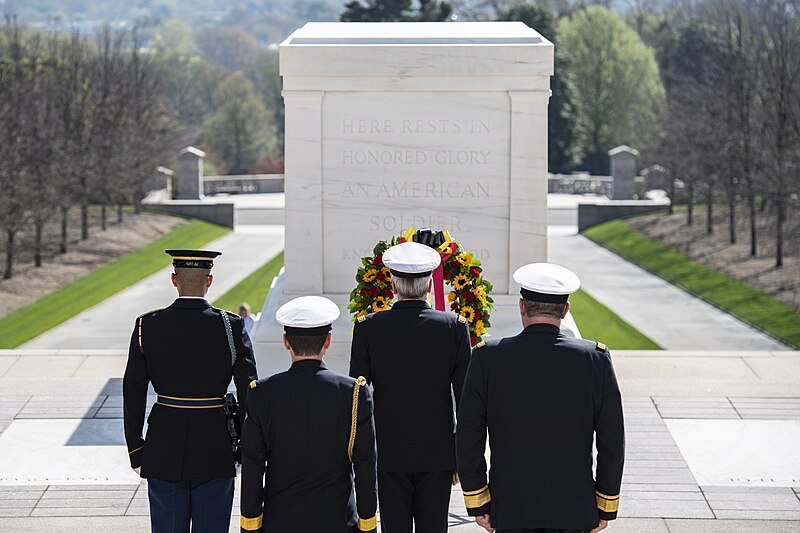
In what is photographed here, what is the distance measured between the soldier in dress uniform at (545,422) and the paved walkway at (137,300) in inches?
485

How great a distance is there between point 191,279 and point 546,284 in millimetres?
1710

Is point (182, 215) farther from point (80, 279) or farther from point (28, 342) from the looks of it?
point (28, 342)

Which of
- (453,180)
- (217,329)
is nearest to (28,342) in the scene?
(453,180)

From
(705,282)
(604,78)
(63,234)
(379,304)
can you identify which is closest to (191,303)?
(379,304)

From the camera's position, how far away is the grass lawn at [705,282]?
18500 millimetres

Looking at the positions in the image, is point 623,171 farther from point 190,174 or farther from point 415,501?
point 415,501

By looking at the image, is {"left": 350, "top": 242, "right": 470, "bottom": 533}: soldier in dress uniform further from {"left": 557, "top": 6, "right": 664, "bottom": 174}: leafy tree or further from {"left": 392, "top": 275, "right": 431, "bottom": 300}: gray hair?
{"left": 557, "top": 6, "right": 664, "bottom": 174}: leafy tree

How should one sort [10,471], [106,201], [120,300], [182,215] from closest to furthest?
[10,471] → [120,300] → [106,201] → [182,215]

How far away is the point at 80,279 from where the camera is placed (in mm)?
23938

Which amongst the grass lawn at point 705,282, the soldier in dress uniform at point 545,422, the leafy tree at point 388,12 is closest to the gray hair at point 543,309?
the soldier in dress uniform at point 545,422

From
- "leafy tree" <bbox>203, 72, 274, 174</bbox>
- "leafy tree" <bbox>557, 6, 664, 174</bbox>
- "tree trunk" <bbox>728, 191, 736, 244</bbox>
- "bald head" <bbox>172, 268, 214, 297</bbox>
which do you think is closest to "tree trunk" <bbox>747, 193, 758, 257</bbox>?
"tree trunk" <bbox>728, 191, 736, 244</bbox>

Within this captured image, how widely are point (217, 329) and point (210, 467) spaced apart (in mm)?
619

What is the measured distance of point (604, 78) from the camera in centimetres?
5556

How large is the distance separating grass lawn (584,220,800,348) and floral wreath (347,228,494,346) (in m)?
9.38
